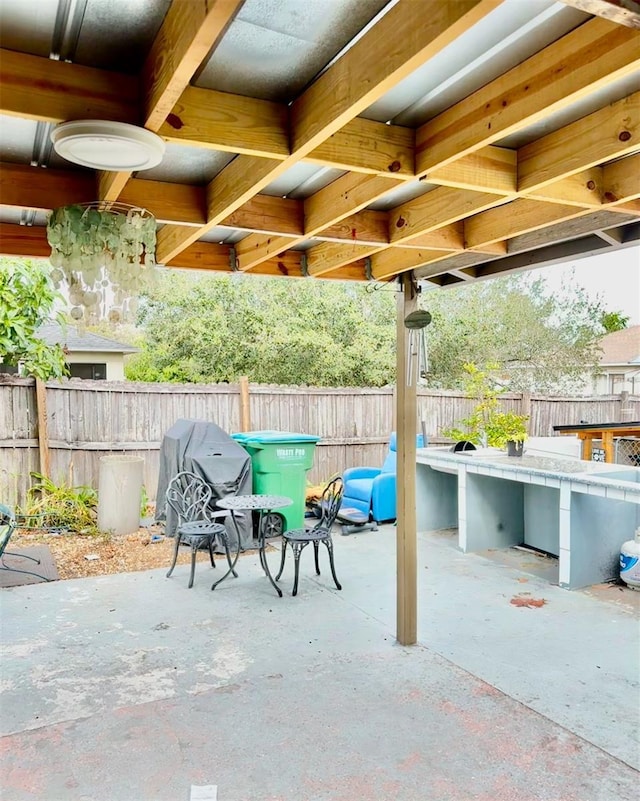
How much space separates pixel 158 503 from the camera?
20.1ft

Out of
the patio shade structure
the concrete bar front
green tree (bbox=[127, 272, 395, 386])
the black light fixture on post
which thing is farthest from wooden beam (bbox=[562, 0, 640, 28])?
green tree (bbox=[127, 272, 395, 386])

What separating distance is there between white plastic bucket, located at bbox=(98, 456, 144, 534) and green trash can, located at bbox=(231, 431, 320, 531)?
1.13 m

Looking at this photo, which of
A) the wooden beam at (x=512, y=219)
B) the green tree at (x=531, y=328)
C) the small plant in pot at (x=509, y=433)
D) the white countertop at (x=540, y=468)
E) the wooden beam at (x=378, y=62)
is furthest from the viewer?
the green tree at (x=531, y=328)

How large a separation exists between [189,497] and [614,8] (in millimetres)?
4840

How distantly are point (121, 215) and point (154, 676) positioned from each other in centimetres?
226

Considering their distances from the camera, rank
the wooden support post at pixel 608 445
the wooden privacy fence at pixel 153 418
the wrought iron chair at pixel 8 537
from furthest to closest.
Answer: the wooden support post at pixel 608 445 < the wooden privacy fence at pixel 153 418 < the wrought iron chair at pixel 8 537

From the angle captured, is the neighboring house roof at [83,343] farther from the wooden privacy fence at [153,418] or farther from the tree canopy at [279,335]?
the wooden privacy fence at [153,418]

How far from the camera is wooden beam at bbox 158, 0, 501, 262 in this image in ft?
3.92

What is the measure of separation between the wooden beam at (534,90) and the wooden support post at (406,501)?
62.6 inches

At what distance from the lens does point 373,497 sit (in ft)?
20.7

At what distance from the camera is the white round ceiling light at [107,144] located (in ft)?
5.04

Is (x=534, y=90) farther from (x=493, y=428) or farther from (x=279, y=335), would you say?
(x=279, y=335)

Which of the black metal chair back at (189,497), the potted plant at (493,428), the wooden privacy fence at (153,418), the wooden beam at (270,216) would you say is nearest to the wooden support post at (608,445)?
the potted plant at (493,428)

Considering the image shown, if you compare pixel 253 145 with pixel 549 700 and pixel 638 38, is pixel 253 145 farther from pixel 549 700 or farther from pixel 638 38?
pixel 549 700
